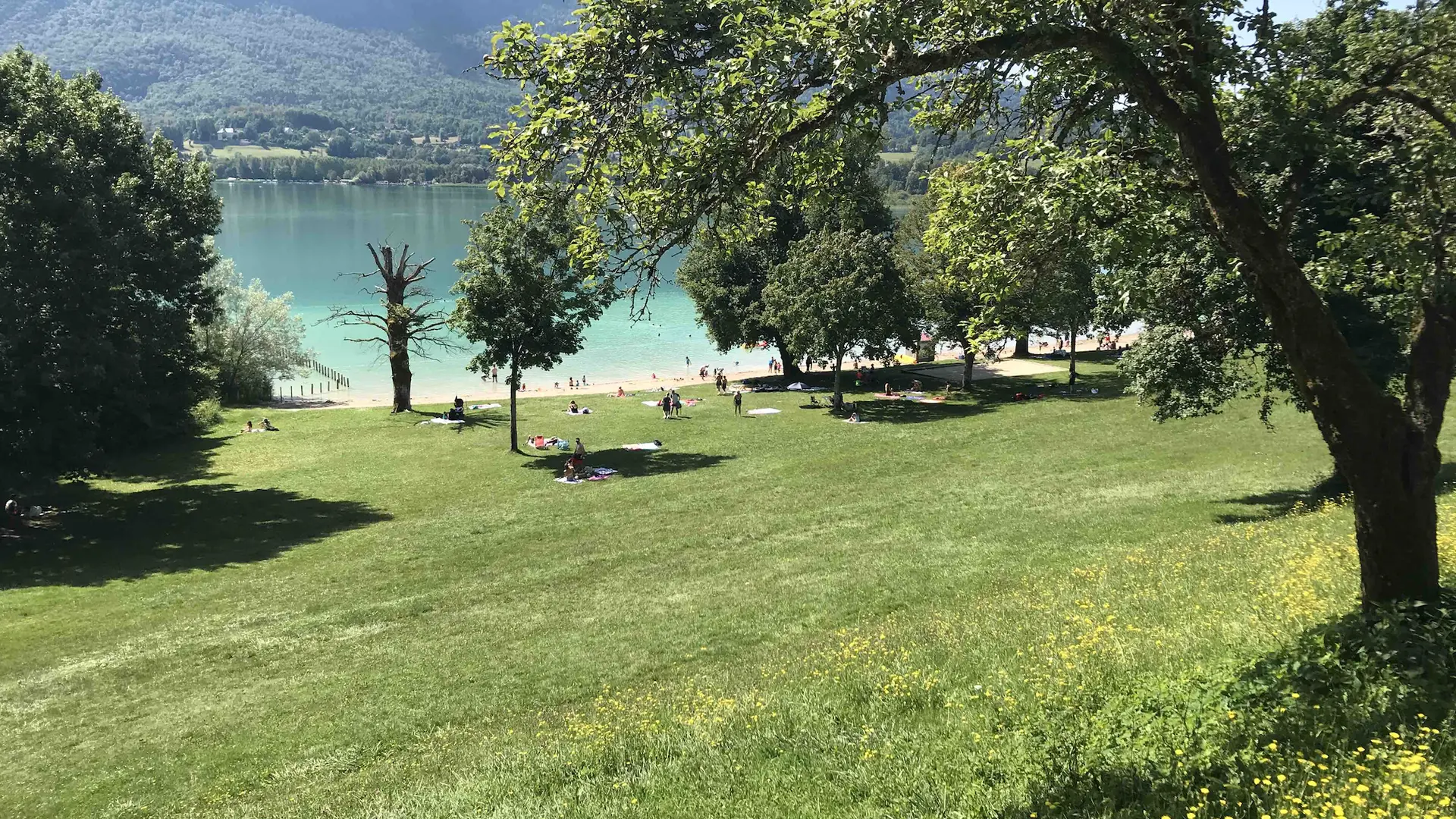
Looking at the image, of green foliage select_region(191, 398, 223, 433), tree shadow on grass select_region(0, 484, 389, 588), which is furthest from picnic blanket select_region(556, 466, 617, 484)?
green foliage select_region(191, 398, 223, 433)

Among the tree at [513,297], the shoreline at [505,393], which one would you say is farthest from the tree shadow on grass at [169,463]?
the shoreline at [505,393]

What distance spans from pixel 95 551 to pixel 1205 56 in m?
29.3

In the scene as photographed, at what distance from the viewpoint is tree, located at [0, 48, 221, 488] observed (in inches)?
948

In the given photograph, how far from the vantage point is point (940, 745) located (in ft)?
25.0

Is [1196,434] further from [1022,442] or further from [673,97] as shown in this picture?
[673,97]

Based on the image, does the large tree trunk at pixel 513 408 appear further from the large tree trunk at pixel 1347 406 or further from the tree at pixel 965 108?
the large tree trunk at pixel 1347 406

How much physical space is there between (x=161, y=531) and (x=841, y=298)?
3124 cm

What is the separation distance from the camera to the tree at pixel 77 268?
2408 centimetres

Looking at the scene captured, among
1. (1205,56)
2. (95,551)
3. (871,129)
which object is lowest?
(95,551)

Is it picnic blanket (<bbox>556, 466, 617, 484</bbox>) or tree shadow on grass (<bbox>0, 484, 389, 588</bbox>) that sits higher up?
picnic blanket (<bbox>556, 466, 617, 484</bbox>)

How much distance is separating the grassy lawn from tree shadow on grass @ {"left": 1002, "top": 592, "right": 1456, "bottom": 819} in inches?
1.3

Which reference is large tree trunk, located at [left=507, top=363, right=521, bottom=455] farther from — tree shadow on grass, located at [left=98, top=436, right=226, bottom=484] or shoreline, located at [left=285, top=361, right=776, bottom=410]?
shoreline, located at [left=285, top=361, right=776, bottom=410]

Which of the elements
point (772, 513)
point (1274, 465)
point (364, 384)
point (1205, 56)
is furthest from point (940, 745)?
point (364, 384)

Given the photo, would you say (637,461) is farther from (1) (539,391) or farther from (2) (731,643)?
(1) (539,391)
